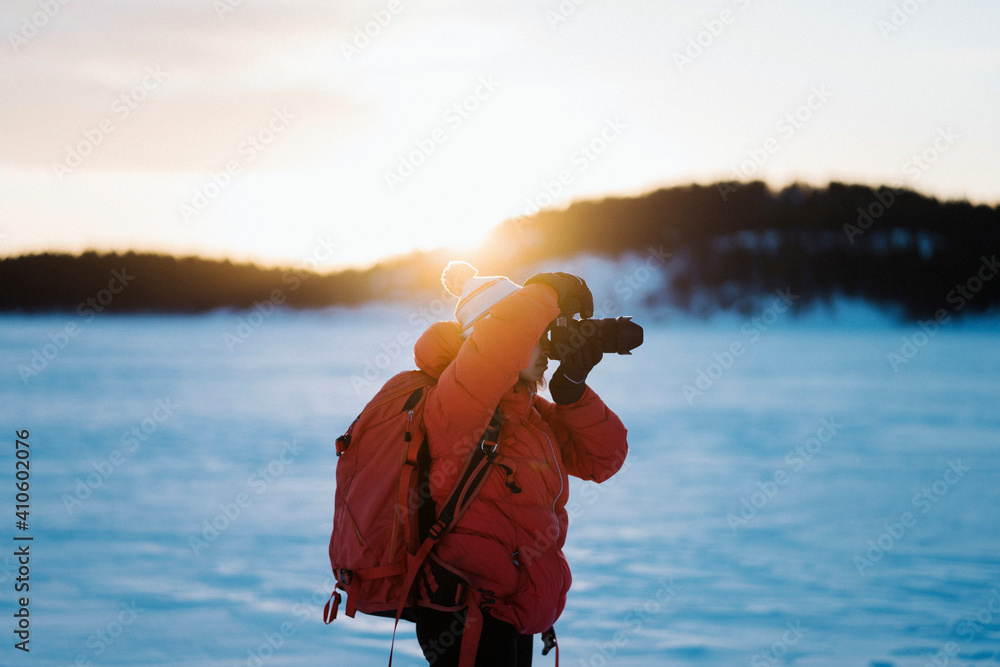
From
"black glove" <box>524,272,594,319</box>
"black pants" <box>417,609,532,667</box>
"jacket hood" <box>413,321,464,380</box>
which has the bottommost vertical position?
"black pants" <box>417,609,532,667</box>

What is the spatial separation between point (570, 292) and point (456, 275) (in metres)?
0.23

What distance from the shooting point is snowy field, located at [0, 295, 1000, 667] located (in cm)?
333

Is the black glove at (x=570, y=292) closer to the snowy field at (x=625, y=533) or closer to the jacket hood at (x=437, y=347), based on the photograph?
the jacket hood at (x=437, y=347)

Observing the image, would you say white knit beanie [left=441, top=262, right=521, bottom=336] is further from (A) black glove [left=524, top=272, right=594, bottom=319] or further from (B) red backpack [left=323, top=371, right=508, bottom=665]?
(B) red backpack [left=323, top=371, right=508, bottom=665]

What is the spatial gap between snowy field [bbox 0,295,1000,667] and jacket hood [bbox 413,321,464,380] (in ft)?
6.83

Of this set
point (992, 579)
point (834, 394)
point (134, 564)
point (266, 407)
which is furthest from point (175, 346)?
point (992, 579)

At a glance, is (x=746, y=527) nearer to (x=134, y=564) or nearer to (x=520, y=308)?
(x=134, y=564)

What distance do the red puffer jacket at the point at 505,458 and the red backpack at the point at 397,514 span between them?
0.08 feet

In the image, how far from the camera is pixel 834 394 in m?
13.0

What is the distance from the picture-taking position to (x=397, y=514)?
1.34 m

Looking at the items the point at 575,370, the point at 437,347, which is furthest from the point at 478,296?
the point at 575,370

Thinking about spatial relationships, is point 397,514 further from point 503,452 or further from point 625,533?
point 625,533

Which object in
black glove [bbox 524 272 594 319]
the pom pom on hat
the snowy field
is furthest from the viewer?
the snowy field

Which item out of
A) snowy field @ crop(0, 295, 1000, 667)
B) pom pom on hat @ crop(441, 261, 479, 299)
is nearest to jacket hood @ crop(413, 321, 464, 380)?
pom pom on hat @ crop(441, 261, 479, 299)
